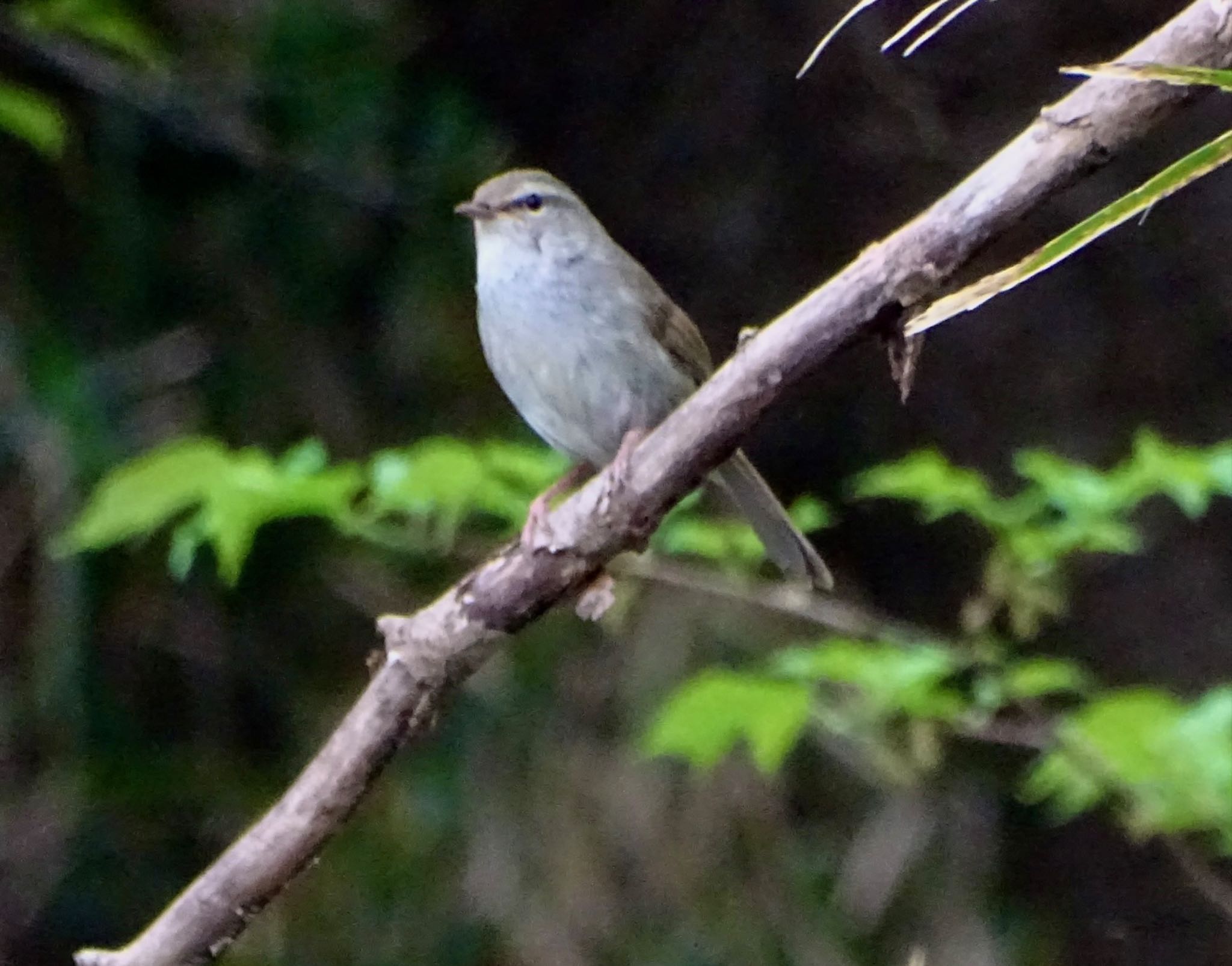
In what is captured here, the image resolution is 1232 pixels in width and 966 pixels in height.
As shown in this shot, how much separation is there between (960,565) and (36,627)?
1944 mm

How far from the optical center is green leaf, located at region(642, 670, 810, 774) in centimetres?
239

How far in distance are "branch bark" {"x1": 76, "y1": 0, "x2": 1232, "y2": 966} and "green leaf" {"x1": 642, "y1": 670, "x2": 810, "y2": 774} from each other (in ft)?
2.07

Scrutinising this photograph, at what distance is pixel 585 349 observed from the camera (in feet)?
9.06

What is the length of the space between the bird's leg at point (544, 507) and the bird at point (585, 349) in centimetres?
3

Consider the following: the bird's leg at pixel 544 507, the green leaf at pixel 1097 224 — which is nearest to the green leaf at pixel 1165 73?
the green leaf at pixel 1097 224

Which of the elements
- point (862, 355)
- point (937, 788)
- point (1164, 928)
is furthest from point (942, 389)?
point (1164, 928)

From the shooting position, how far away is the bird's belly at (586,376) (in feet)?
9.03

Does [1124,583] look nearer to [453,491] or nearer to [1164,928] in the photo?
[1164,928]

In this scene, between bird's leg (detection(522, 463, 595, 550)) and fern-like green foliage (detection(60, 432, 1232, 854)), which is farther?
fern-like green foliage (detection(60, 432, 1232, 854))

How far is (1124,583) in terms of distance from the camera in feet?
11.2

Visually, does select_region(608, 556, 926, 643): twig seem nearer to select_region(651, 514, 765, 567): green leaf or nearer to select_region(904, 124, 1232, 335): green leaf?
select_region(651, 514, 765, 567): green leaf

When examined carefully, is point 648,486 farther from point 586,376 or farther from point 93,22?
point 93,22

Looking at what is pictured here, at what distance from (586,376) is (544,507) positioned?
443 millimetres

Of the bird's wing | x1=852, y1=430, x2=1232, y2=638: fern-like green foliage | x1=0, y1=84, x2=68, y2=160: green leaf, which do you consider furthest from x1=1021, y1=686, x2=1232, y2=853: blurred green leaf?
x1=0, y1=84, x2=68, y2=160: green leaf
